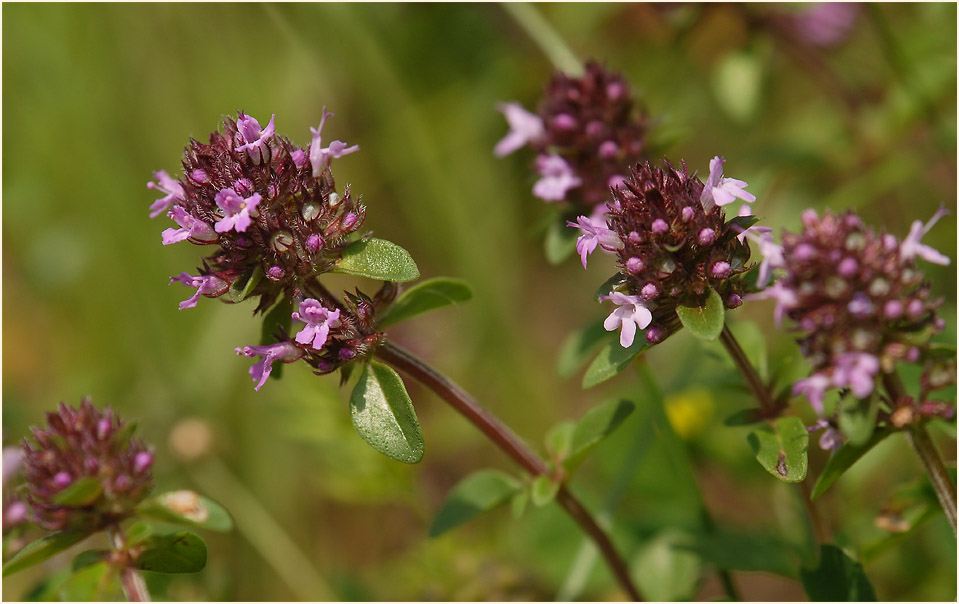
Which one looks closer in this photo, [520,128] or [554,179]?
[554,179]

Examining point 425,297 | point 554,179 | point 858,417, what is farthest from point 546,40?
point 858,417

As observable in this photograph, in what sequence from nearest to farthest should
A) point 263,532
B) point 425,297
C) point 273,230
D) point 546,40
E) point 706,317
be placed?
1. point 706,317
2. point 273,230
3. point 425,297
4. point 546,40
5. point 263,532

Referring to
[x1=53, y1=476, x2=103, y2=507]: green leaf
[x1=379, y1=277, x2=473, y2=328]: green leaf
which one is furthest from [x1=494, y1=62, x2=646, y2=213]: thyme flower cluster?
[x1=53, y1=476, x2=103, y2=507]: green leaf

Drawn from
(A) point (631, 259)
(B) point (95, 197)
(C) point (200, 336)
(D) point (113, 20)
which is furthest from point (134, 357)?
(A) point (631, 259)

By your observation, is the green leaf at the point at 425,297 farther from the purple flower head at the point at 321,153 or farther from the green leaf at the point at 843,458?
the green leaf at the point at 843,458

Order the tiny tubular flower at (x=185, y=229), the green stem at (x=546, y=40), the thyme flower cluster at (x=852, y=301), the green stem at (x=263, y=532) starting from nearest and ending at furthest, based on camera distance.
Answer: the thyme flower cluster at (x=852, y=301)
the tiny tubular flower at (x=185, y=229)
the green stem at (x=546, y=40)
the green stem at (x=263, y=532)

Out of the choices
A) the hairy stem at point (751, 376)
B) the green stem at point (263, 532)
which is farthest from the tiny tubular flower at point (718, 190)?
the green stem at point (263, 532)

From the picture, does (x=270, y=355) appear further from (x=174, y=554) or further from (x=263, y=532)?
(x=263, y=532)
